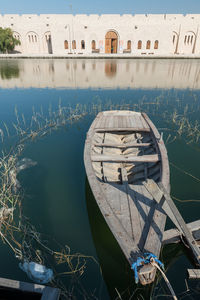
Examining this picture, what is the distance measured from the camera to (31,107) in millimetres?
12648

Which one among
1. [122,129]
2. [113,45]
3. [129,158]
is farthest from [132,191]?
[113,45]

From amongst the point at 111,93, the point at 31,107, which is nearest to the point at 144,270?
the point at 31,107

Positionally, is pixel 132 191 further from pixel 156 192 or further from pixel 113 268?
pixel 113 268

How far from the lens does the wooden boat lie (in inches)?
104

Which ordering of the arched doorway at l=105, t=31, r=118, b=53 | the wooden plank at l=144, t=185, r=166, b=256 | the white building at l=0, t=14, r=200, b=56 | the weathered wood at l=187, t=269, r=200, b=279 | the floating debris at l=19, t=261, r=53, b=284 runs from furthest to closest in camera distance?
the arched doorway at l=105, t=31, r=118, b=53 → the white building at l=0, t=14, r=200, b=56 → the floating debris at l=19, t=261, r=53, b=284 → the weathered wood at l=187, t=269, r=200, b=279 → the wooden plank at l=144, t=185, r=166, b=256

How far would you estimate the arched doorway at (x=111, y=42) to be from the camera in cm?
3943

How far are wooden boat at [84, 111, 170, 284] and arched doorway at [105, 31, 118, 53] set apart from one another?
133ft

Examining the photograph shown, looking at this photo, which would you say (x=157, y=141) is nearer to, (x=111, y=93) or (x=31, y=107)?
(x=31, y=107)

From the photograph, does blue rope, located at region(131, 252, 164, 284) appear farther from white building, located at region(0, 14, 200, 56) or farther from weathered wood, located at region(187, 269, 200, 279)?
white building, located at region(0, 14, 200, 56)

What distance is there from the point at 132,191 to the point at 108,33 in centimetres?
Answer: 4477

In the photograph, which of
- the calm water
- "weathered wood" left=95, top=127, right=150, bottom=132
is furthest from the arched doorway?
"weathered wood" left=95, top=127, right=150, bottom=132

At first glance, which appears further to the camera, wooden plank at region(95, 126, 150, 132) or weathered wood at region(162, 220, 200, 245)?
wooden plank at region(95, 126, 150, 132)

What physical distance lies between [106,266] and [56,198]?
246cm

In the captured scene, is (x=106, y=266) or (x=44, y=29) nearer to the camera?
(x=106, y=266)
